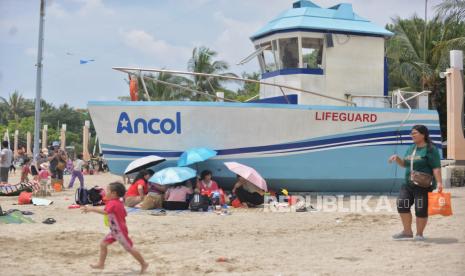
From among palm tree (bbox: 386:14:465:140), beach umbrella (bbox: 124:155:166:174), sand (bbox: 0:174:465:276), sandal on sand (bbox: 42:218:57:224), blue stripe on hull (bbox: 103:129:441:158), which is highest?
palm tree (bbox: 386:14:465:140)

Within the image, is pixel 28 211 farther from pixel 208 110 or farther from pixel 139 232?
pixel 208 110

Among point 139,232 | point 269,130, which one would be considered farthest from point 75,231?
Result: point 269,130

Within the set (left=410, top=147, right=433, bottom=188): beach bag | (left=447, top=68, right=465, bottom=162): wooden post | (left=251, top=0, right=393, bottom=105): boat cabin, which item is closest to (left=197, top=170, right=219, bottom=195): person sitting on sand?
(left=251, top=0, right=393, bottom=105): boat cabin

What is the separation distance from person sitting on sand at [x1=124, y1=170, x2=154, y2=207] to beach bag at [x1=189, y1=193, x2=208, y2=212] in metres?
1.23

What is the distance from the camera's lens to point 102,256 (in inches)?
239

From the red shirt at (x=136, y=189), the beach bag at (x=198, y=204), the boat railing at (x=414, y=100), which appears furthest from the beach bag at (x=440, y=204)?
the boat railing at (x=414, y=100)

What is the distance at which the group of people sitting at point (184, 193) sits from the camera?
11914 millimetres

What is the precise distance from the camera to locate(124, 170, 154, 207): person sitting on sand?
12258mm

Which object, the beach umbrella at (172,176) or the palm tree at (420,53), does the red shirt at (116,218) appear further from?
the palm tree at (420,53)

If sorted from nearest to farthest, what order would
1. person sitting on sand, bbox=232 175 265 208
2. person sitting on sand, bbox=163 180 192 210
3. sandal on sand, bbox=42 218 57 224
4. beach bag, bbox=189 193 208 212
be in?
sandal on sand, bbox=42 218 57 224 < beach bag, bbox=189 193 208 212 < person sitting on sand, bbox=163 180 192 210 < person sitting on sand, bbox=232 175 265 208

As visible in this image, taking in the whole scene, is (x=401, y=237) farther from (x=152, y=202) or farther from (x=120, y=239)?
(x=152, y=202)

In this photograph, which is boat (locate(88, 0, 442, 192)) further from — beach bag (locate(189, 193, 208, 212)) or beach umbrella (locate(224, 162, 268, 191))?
beach bag (locate(189, 193, 208, 212))

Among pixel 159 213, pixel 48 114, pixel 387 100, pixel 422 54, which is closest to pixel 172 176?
pixel 159 213

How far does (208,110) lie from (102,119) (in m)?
2.44
